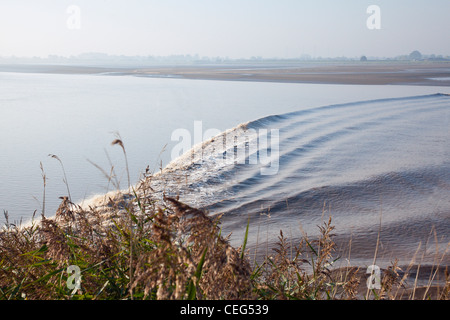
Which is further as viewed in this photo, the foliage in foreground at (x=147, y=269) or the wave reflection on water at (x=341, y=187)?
the wave reflection on water at (x=341, y=187)

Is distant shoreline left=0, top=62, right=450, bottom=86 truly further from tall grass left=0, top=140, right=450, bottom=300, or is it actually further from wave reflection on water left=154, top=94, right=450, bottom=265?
tall grass left=0, top=140, right=450, bottom=300

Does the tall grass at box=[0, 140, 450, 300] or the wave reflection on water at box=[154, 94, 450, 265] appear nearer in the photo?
the tall grass at box=[0, 140, 450, 300]

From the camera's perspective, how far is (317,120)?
14.5m

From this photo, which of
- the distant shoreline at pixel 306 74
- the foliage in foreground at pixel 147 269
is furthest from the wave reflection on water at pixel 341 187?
the distant shoreline at pixel 306 74

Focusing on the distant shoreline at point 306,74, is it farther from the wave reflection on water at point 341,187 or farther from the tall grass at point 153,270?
the tall grass at point 153,270

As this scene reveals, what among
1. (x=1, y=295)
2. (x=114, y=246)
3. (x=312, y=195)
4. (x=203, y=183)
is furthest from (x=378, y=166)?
(x=1, y=295)

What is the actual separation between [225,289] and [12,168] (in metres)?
7.90

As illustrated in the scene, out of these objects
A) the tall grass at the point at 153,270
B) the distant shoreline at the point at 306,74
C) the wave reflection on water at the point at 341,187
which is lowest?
the wave reflection on water at the point at 341,187

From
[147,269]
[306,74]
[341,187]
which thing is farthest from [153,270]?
[306,74]

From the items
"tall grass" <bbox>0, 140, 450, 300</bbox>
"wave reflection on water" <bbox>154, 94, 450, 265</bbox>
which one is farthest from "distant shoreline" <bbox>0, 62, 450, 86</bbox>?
"tall grass" <bbox>0, 140, 450, 300</bbox>

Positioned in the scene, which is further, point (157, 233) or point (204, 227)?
point (204, 227)
